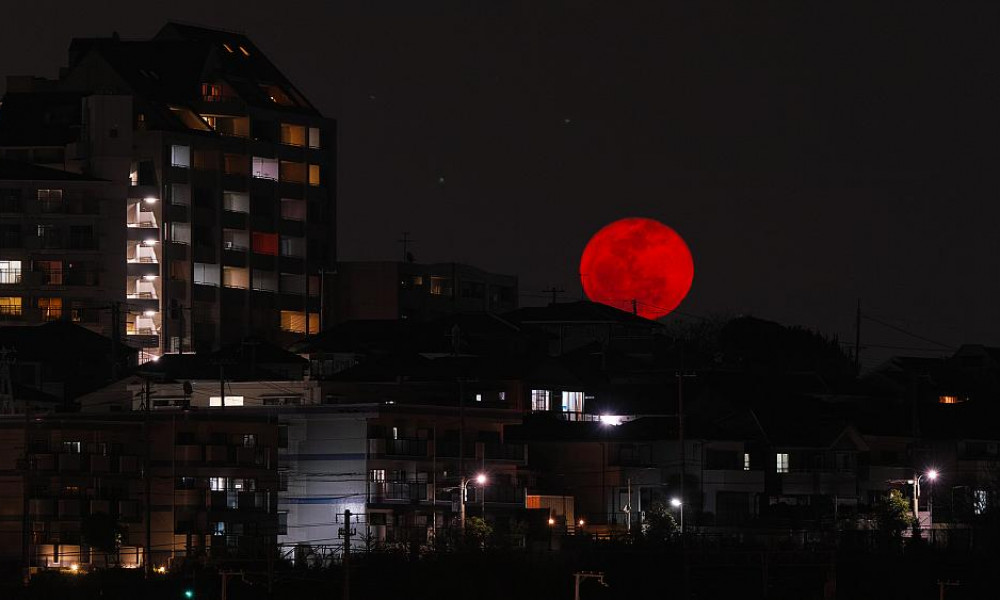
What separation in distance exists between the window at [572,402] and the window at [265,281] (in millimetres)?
24182

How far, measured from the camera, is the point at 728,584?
55469 millimetres

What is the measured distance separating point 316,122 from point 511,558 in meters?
45.9

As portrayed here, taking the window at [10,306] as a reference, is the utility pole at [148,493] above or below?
below

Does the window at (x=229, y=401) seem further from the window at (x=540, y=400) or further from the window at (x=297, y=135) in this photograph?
the window at (x=297, y=135)

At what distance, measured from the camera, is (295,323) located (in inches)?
3681

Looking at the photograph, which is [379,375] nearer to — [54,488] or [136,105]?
[54,488]

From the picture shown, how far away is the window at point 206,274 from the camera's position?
90.1 metres

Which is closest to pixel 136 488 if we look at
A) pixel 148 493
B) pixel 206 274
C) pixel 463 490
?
pixel 148 493

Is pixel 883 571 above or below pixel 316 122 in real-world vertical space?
below

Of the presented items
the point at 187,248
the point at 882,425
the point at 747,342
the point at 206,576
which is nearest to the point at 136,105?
the point at 187,248

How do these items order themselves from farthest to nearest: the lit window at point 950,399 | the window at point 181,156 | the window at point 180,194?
the window at point 180,194
the window at point 181,156
the lit window at point 950,399

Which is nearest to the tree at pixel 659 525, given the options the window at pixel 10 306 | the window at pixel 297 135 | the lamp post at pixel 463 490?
the lamp post at pixel 463 490

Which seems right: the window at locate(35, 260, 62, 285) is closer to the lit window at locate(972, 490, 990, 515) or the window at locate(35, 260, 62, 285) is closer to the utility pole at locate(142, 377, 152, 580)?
the utility pole at locate(142, 377, 152, 580)

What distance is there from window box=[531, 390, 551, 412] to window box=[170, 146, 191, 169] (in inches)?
1000
